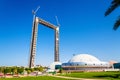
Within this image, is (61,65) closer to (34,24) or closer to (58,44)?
(58,44)

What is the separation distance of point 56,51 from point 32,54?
31.8 meters

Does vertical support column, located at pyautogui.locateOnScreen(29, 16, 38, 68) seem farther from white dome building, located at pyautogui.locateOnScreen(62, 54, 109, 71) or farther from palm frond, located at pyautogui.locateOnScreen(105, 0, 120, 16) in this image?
palm frond, located at pyautogui.locateOnScreen(105, 0, 120, 16)

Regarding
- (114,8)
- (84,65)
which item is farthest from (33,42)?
(114,8)

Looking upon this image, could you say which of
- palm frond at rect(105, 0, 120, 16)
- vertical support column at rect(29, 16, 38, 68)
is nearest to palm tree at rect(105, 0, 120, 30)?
palm frond at rect(105, 0, 120, 16)

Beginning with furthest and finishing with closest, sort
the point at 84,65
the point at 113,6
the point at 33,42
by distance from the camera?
the point at 33,42 < the point at 84,65 < the point at 113,6

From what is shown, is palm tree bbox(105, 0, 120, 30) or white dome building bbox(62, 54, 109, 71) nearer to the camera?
palm tree bbox(105, 0, 120, 30)

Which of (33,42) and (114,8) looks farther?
(33,42)

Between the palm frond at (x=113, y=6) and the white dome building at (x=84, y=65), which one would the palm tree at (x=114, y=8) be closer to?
the palm frond at (x=113, y=6)

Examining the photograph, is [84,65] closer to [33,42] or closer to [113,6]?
[33,42]

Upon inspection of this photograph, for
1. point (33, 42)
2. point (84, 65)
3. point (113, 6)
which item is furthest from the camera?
point (33, 42)

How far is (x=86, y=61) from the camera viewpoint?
565 feet

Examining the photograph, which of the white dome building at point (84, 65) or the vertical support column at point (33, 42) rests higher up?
the vertical support column at point (33, 42)

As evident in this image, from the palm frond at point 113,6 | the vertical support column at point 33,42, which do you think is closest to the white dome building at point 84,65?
the vertical support column at point 33,42

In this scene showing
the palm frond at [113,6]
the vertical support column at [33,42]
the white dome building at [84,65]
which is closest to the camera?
the palm frond at [113,6]
